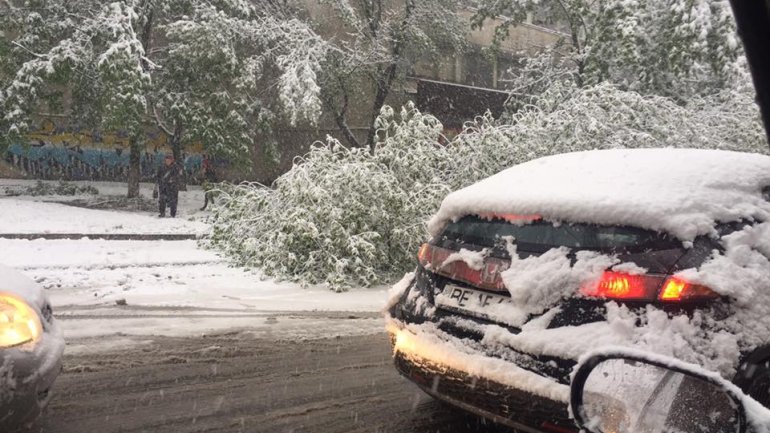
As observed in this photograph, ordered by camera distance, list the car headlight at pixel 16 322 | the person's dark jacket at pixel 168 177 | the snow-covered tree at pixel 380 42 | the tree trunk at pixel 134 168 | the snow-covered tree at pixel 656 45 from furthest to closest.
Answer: the tree trunk at pixel 134 168
the snow-covered tree at pixel 380 42
the person's dark jacket at pixel 168 177
the snow-covered tree at pixel 656 45
the car headlight at pixel 16 322

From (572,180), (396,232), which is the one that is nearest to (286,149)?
(396,232)

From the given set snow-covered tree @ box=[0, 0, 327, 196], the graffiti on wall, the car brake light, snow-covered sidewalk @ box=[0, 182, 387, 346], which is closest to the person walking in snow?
snow-covered tree @ box=[0, 0, 327, 196]

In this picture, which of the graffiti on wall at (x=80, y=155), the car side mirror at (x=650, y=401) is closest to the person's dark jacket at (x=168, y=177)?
the graffiti on wall at (x=80, y=155)

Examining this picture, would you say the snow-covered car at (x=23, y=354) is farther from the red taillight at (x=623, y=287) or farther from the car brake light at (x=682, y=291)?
the car brake light at (x=682, y=291)

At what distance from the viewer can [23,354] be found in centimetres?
307

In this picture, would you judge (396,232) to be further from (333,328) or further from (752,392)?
(752,392)

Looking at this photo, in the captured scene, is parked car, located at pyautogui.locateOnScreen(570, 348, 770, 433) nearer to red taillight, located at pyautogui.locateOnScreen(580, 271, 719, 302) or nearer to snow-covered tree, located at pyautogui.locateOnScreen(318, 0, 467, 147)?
A: red taillight, located at pyautogui.locateOnScreen(580, 271, 719, 302)

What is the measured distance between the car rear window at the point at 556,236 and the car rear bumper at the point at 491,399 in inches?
26.3

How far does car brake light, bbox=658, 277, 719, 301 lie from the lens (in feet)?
8.53

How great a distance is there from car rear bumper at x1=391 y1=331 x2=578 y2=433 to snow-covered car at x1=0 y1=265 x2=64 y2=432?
6.09ft

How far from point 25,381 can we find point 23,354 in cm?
13

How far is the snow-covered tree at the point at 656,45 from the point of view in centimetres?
1373

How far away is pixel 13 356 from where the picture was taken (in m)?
3.00

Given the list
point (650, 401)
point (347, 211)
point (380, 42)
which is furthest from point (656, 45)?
point (650, 401)
